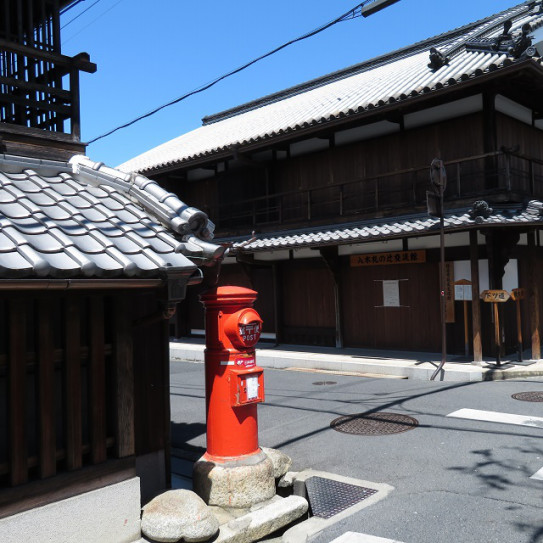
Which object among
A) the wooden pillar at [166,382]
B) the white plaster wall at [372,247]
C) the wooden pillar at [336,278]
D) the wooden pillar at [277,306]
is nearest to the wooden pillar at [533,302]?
the white plaster wall at [372,247]

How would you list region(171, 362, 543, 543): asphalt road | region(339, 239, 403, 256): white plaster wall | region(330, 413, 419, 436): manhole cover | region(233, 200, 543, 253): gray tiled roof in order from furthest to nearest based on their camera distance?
region(339, 239, 403, 256): white plaster wall
region(233, 200, 543, 253): gray tiled roof
region(330, 413, 419, 436): manhole cover
region(171, 362, 543, 543): asphalt road

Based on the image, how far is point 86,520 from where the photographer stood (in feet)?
13.0

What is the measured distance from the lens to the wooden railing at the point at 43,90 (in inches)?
209

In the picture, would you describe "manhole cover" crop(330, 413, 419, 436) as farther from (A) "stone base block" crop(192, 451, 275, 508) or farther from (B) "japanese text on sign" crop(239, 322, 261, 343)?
(B) "japanese text on sign" crop(239, 322, 261, 343)

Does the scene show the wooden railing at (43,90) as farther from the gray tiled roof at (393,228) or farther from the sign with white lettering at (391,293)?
the sign with white lettering at (391,293)

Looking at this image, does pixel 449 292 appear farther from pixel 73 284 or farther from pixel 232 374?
pixel 73 284

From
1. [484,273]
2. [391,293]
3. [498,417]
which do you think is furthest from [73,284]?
[391,293]

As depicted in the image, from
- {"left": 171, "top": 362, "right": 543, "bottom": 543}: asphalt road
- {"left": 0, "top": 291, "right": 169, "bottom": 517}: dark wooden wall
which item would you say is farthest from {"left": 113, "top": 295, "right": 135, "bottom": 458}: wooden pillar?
→ {"left": 171, "top": 362, "right": 543, "bottom": 543}: asphalt road

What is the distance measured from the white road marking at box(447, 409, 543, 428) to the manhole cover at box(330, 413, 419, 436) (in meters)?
0.80

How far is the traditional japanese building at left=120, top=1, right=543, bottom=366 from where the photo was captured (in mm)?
11969

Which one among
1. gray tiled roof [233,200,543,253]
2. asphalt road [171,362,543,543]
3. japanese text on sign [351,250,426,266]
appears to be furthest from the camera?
japanese text on sign [351,250,426,266]

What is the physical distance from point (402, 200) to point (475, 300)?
3.90 m

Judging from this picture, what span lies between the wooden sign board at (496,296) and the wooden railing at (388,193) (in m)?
2.09

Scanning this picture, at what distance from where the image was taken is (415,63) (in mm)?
18031
